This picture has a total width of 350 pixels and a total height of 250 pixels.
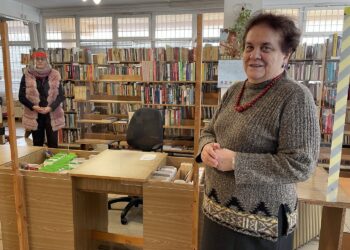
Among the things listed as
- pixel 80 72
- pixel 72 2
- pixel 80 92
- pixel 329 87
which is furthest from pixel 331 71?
pixel 72 2

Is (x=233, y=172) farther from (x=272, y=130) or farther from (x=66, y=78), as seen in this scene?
(x=66, y=78)

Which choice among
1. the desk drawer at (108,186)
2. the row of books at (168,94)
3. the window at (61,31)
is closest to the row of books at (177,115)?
the row of books at (168,94)

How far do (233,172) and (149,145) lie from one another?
6.76 feet

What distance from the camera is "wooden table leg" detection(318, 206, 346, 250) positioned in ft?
5.08

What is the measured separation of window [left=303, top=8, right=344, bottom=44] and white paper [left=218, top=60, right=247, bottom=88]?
2786 millimetres

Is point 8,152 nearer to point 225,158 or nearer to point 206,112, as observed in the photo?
point 225,158

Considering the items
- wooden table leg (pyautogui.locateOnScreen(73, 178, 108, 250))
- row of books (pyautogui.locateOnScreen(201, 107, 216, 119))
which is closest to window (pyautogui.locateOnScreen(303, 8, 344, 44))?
row of books (pyautogui.locateOnScreen(201, 107, 216, 119))

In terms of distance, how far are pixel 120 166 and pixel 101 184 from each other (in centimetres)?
17

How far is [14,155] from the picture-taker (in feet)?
5.79

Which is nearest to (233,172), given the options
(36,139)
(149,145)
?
(149,145)

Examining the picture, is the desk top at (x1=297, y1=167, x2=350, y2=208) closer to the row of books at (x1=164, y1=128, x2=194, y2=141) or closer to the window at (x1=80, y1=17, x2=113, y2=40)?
the row of books at (x1=164, y1=128, x2=194, y2=141)

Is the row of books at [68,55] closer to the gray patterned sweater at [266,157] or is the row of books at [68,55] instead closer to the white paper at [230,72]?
the white paper at [230,72]

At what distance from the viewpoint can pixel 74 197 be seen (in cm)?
183

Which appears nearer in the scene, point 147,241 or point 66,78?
point 147,241
